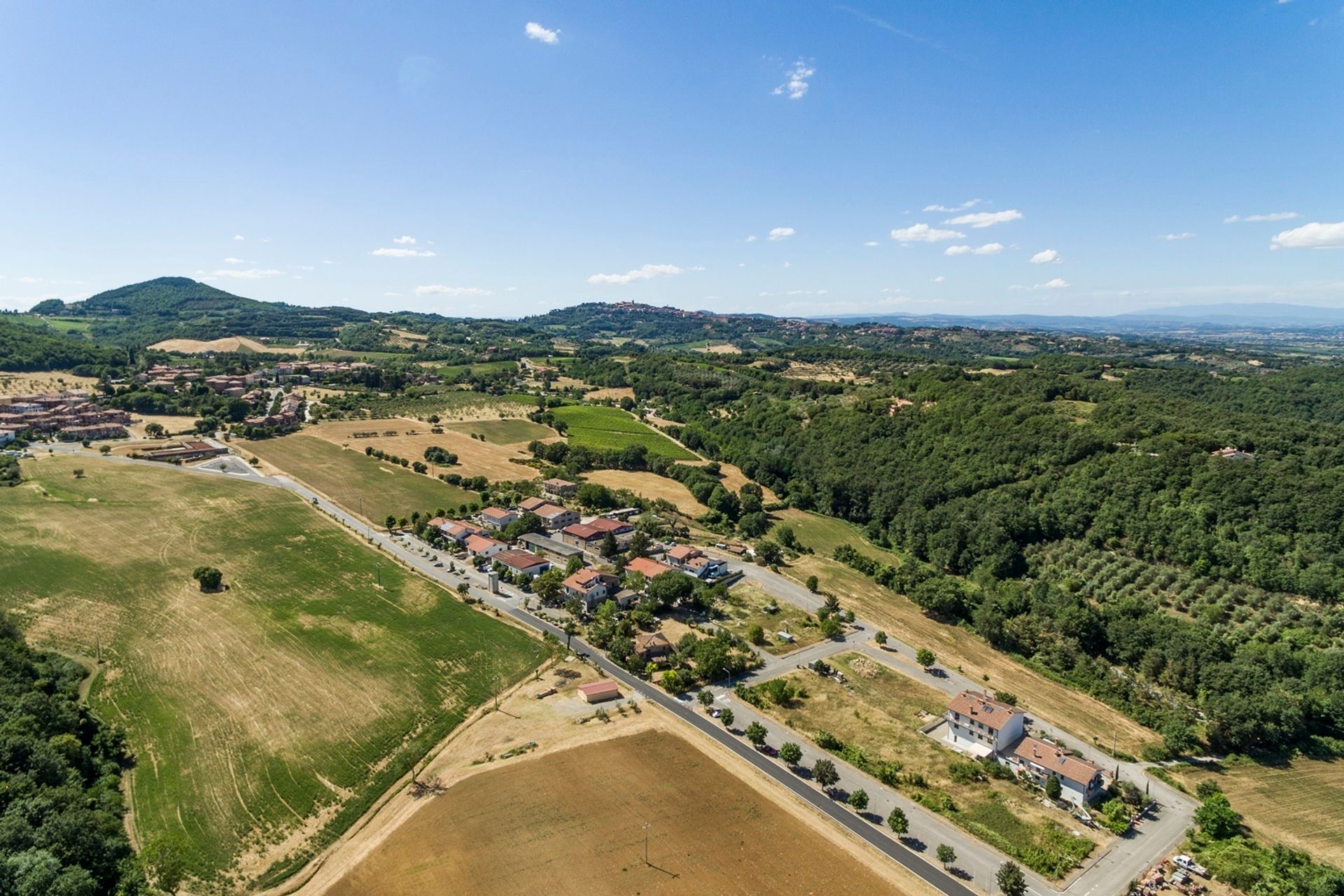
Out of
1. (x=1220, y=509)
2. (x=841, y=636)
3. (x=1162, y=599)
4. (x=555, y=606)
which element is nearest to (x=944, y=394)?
(x=1220, y=509)

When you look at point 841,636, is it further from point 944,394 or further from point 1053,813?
point 944,394

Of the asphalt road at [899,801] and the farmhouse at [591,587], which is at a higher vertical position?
the farmhouse at [591,587]

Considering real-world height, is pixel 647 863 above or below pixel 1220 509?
below

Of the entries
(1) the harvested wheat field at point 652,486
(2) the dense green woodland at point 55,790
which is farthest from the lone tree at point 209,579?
(1) the harvested wheat field at point 652,486

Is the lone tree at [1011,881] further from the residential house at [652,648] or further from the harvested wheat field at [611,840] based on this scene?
the residential house at [652,648]

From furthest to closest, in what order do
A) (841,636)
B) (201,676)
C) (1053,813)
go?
(841,636)
(201,676)
(1053,813)

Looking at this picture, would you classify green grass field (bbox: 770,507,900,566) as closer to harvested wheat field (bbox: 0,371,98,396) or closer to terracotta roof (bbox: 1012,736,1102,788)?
terracotta roof (bbox: 1012,736,1102,788)

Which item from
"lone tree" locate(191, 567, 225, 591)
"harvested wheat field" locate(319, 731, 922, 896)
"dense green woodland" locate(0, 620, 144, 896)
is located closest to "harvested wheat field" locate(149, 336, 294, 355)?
"lone tree" locate(191, 567, 225, 591)
